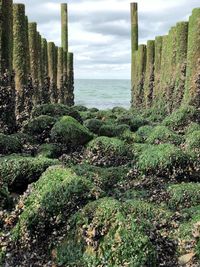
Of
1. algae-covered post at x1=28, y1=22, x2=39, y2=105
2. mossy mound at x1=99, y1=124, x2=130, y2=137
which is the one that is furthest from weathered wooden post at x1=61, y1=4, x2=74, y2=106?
mossy mound at x1=99, y1=124, x2=130, y2=137

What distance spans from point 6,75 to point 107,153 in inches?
123

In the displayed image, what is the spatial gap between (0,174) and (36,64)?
12058 mm

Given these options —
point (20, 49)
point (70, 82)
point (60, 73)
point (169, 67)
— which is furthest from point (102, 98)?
point (20, 49)

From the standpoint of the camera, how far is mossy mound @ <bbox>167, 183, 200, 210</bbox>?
6.68 meters

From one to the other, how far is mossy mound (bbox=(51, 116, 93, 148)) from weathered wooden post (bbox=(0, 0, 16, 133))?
1.32m

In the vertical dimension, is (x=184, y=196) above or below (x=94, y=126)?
below

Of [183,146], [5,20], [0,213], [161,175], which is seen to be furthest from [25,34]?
[0,213]

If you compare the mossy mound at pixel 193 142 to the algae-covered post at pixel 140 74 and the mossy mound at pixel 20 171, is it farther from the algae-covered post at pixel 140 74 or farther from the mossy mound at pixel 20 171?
the algae-covered post at pixel 140 74

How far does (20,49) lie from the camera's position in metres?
14.6

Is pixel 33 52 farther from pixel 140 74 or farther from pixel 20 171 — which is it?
pixel 20 171

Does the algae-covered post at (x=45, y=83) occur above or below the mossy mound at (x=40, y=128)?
above

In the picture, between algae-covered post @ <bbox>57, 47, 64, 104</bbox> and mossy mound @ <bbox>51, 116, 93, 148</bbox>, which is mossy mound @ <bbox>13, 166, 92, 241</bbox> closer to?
mossy mound @ <bbox>51, 116, 93, 148</bbox>

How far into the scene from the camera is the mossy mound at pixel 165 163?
26.2 ft

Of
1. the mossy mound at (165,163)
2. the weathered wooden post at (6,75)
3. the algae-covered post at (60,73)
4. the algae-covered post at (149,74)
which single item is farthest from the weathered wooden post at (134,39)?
the mossy mound at (165,163)
